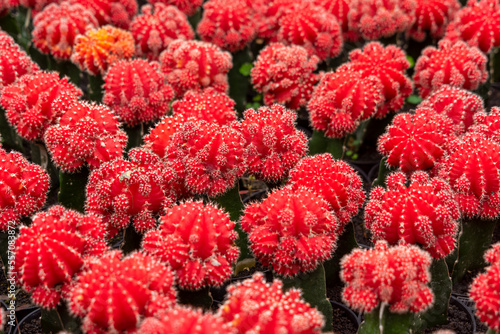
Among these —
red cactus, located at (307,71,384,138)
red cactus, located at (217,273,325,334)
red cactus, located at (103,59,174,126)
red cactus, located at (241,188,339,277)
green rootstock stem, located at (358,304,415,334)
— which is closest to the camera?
red cactus, located at (217,273,325,334)

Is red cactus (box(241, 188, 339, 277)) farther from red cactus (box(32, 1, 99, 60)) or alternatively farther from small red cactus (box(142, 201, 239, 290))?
red cactus (box(32, 1, 99, 60))

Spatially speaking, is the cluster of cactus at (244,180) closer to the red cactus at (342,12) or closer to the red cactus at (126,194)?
the red cactus at (126,194)

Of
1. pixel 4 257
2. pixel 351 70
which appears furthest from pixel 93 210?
Result: pixel 351 70

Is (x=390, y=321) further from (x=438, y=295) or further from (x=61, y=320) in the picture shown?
(x=61, y=320)

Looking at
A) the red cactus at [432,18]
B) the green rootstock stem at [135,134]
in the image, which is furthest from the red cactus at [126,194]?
the red cactus at [432,18]

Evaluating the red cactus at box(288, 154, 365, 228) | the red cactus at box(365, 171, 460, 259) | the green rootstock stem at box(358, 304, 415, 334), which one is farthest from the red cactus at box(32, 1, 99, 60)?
the green rootstock stem at box(358, 304, 415, 334)

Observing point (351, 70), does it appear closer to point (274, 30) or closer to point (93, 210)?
point (274, 30)
